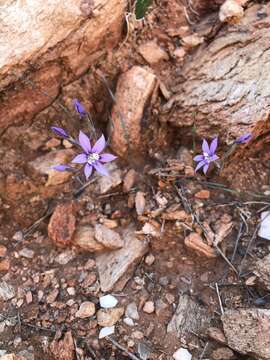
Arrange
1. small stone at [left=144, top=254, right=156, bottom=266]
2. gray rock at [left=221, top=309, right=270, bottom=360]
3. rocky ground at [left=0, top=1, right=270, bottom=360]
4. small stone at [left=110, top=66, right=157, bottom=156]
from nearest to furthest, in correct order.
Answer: gray rock at [left=221, top=309, right=270, bottom=360] < rocky ground at [left=0, top=1, right=270, bottom=360] < small stone at [left=144, top=254, right=156, bottom=266] < small stone at [left=110, top=66, right=157, bottom=156]

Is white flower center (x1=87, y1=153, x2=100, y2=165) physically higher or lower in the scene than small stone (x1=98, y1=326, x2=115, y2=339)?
higher

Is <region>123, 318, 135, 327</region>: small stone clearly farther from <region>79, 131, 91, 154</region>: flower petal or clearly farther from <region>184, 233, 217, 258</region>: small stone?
<region>79, 131, 91, 154</region>: flower petal

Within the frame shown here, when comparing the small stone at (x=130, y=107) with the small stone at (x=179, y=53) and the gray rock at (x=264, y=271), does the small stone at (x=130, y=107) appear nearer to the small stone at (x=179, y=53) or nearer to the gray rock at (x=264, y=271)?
the small stone at (x=179, y=53)

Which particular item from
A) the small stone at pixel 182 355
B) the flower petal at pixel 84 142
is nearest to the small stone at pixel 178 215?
the flower petal at pixel 84 142

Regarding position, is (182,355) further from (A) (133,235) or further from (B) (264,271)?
Result: (A) (133,235)

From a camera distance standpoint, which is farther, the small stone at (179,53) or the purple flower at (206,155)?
the small stone at (179,53)

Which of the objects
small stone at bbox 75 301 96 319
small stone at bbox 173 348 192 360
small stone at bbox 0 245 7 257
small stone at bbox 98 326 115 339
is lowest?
small stone at bbox 173 348 192 360

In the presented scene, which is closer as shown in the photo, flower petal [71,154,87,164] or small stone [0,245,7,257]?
flower petal [71,154,87,164]

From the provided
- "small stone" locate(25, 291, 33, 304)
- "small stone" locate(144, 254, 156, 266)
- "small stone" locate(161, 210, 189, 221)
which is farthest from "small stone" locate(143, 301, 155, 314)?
"small stone" locate(25, 291, 33, 304)
